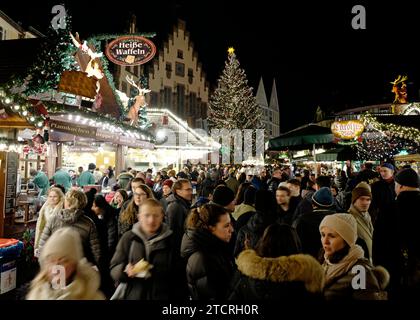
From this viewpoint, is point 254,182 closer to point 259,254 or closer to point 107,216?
point 107,216

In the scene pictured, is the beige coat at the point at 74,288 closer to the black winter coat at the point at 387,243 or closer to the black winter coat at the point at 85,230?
the black winter coat at the point at 85,230

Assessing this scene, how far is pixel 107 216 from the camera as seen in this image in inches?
217

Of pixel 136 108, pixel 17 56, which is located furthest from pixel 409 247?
pixel 136 108

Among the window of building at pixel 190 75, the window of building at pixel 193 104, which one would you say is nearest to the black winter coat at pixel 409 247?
the window of building at pixel 193 104

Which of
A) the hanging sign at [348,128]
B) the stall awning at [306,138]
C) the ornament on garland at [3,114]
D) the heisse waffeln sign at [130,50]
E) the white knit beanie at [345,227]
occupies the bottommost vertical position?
the white knit beanie at [345,227]

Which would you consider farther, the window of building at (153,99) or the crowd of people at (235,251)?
the window of building at (153,99)

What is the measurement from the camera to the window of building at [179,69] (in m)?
36.7

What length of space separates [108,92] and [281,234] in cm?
1295

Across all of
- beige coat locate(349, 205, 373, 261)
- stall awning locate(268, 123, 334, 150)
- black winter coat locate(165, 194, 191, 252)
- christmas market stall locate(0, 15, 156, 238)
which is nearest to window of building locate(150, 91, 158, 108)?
christmas market stall locate(0, 15, 156, 238)

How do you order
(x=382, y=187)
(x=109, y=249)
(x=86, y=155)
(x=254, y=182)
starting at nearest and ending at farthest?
(x=109, y=249)
(x=382, y=187)
(x=254, y=182)
(x=86, y=155)

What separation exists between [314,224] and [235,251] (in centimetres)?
111

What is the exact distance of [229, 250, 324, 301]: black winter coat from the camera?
2.17 metres

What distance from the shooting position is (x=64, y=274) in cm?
243
